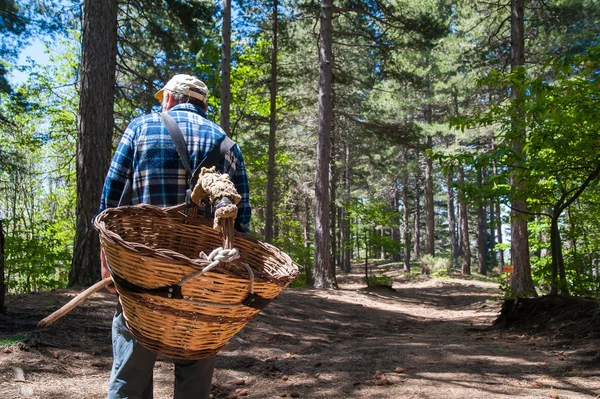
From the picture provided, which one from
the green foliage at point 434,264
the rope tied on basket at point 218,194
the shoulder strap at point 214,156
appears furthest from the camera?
the green foliage at point 434,264

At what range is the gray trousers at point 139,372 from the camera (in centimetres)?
185

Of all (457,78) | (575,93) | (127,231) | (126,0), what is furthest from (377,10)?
(127,231)

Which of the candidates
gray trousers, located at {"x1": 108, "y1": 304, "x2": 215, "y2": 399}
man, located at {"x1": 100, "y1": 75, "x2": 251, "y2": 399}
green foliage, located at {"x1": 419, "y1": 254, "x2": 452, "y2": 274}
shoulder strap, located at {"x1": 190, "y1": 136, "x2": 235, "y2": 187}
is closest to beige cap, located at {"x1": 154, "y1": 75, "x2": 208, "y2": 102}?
man, located at {"x1": 100, "y1": 75, "x2": 251, "y2": 399}

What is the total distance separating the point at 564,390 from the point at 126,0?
9.91 metres

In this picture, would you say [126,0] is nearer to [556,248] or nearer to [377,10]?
[377,10]

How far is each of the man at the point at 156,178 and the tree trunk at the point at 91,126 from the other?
4709 mm

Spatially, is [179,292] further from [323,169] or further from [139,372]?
[323,169]

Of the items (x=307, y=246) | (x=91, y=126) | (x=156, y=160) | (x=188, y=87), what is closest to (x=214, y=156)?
(x=156, y=160)

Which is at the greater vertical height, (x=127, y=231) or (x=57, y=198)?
(x=57, y=198)

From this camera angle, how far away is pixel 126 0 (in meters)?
9.41

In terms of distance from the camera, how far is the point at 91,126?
638 centimetres

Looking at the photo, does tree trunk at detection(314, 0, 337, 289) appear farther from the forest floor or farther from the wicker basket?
the wicker basket

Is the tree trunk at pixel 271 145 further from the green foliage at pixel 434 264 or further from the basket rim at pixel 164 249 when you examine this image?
the basket rim at pixel 164 249

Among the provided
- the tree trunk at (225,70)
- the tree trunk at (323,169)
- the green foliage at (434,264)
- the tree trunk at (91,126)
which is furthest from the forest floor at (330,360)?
the green foliage at (434,264)
